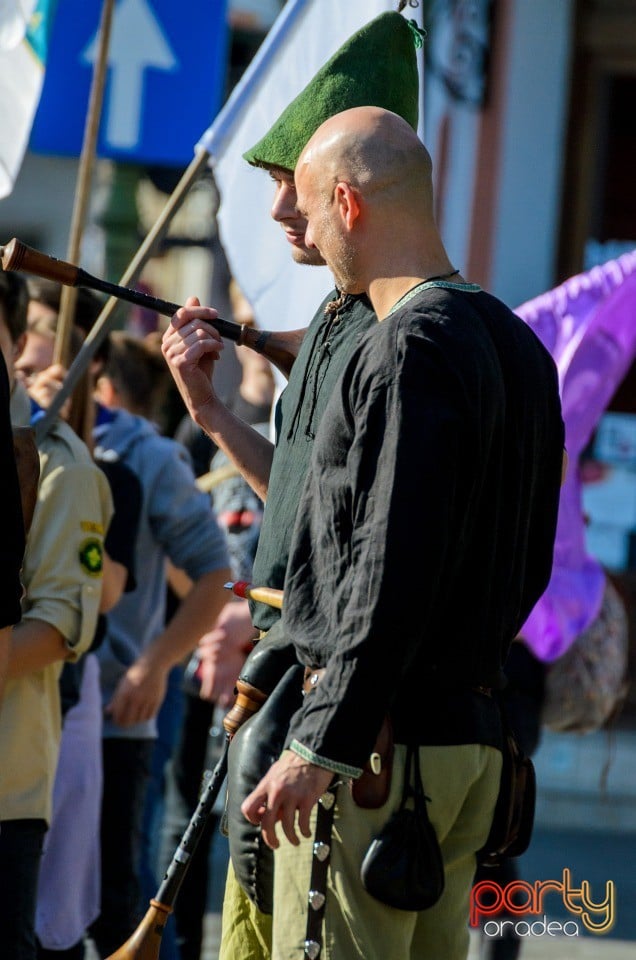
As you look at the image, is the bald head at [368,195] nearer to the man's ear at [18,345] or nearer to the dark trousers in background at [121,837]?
the man's ear at [18,345]

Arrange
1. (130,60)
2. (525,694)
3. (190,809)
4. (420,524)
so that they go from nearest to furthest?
(420,524) → (525,694) → (190,809) → (130,60)

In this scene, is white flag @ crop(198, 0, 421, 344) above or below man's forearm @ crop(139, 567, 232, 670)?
above

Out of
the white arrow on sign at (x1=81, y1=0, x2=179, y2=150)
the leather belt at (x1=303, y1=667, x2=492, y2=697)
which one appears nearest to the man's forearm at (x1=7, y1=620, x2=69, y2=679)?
the leather belt at (x1=303, y1=667, x2=492, y2=697)

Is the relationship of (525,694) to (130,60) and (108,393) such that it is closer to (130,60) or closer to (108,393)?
(108,393)

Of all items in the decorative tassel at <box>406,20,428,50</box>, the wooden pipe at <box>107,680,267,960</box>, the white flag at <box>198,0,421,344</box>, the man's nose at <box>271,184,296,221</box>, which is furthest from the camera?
the white flag at <box>198,0,421,344</box>

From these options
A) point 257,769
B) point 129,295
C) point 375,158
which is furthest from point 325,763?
point 129,295

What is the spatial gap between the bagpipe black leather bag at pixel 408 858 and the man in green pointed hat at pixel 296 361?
0.94ft

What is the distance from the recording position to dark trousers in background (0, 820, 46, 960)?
3086 millimetres

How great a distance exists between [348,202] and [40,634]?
4.02 feet

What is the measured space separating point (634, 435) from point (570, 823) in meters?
2.67

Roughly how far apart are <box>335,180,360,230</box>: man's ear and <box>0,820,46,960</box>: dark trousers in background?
144 cm

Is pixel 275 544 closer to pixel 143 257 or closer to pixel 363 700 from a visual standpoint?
pixel 363 700

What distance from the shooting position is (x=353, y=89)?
2799mm

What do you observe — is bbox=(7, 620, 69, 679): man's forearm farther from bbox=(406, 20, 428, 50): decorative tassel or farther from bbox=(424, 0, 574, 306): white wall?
bbox=(424, 0, 574, 306): white wall
